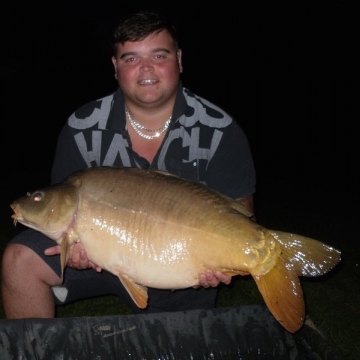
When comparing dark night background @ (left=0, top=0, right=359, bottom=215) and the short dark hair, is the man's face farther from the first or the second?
dark night background @ (left=0, top=0, right=359, bottom=215)

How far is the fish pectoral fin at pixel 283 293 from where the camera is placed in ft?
5.30

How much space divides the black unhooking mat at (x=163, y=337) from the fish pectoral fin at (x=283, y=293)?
450mm

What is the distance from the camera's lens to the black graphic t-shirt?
232 cm

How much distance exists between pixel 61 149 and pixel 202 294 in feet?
3.32

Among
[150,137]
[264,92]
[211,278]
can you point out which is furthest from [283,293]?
[264,92]

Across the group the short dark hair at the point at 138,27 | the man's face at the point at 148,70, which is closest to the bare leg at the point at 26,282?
the man's face at the point at 148,70

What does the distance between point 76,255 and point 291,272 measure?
0.86m

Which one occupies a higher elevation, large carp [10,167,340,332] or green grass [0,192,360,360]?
large carp [10,167,340,332]

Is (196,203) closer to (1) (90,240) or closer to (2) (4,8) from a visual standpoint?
(1) (90,240)

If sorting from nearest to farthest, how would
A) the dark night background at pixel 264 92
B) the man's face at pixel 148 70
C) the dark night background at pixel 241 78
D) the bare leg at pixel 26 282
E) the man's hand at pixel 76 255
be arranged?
the man's hand at pixel 76 255, the bare leg at pixel 26 282, the man's face at pixel 148 70, the dark night background at pixel 264 92, the dark night background at pixel 241 78

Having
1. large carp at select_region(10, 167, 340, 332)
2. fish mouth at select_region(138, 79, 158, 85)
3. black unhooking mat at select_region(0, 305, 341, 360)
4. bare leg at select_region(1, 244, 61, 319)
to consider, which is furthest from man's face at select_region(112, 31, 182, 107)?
black unhooking mat at select_region(0, 305, 341, 360)

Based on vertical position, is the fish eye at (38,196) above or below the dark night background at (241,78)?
above

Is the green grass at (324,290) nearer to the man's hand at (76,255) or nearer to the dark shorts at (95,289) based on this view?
the dark shorts at (95,289)

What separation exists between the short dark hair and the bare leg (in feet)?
3.62
